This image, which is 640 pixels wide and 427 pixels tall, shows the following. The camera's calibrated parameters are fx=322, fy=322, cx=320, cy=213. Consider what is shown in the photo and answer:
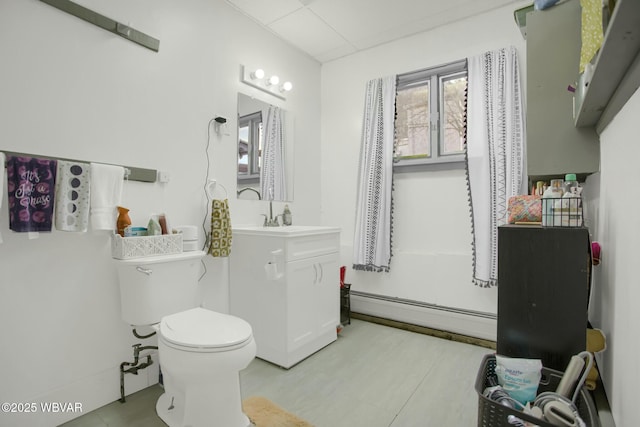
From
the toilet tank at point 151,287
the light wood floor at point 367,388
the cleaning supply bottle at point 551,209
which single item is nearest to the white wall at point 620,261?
the cleaning supply bottle at point 551,209

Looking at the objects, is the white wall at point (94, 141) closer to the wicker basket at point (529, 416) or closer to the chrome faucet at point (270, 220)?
the chrome faucet at point (270, 220)

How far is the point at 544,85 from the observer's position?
5.31ft

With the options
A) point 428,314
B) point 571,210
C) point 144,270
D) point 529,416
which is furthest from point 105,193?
point 428,314

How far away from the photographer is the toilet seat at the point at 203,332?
130 centimetres

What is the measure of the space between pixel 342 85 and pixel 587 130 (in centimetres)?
215

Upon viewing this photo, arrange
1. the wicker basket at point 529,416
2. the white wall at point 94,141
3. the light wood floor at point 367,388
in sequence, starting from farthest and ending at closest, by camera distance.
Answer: the light wood floor at point 367,388 < the white wall at point 94,141 < the wicker basket at point 529,416

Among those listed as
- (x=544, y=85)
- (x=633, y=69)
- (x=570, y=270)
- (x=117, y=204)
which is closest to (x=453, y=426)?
(x=570, y=270)

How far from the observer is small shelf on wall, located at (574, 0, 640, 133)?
28.4 inches

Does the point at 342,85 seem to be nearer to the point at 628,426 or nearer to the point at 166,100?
the point at 166,100

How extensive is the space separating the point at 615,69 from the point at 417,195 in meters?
1.84

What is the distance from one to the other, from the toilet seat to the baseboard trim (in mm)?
1650

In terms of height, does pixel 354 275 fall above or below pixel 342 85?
below

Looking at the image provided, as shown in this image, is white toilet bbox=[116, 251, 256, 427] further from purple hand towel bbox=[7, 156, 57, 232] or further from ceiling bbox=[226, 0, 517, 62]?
ceiling bbox=[226, 0, 517, 62]

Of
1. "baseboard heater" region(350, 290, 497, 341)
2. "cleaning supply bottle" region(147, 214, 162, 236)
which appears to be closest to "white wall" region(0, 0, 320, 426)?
"cleaning supply bottle" region(147, 214, 162, 236)
